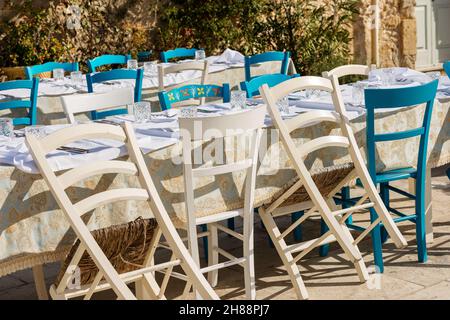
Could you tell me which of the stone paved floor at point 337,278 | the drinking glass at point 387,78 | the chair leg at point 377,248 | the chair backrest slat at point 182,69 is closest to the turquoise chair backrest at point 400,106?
the chair leg at point 377,248

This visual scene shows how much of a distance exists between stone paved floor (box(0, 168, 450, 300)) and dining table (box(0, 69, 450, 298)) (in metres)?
0.35

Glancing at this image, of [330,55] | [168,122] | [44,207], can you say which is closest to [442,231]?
[168,122]

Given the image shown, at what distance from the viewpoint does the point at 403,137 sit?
160 inches

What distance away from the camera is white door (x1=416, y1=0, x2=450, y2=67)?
12461 mm

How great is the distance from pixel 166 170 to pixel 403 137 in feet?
4.12

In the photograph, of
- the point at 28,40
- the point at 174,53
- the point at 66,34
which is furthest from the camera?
the point at 66,34

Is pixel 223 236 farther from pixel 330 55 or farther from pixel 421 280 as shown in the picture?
pixel 330 55

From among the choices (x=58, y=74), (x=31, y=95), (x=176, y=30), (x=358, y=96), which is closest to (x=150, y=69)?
(x=58, y=74)

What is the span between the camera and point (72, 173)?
303cm

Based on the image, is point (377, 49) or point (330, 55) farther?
point (377, 49)

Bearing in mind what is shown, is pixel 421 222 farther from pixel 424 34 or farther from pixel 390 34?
pixel 424 34

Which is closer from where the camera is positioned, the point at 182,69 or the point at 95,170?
the point at 95,170

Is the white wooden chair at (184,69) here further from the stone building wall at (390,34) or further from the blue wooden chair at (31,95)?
the stone building wall at (390,34)
